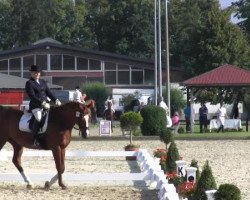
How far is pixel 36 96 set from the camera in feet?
48.9

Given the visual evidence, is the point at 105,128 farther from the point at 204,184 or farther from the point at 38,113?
the point at 204,184

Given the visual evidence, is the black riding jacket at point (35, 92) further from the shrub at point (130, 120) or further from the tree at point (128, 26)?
the tree at point (128, 26)

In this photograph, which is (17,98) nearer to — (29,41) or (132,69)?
(132,69)

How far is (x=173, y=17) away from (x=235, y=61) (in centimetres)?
2694

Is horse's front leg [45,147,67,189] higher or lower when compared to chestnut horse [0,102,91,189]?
A: lower

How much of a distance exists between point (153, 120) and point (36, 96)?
1814cm

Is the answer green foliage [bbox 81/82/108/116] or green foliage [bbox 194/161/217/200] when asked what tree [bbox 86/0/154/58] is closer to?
green foliage [bbox 81/82/108/116]

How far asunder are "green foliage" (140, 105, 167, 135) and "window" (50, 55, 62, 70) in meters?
39.4

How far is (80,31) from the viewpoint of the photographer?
10406cm

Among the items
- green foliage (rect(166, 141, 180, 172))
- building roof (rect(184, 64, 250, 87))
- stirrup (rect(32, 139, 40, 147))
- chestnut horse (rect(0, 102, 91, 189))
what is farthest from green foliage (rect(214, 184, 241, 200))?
building roof (rect(184, 64, 250, 87))

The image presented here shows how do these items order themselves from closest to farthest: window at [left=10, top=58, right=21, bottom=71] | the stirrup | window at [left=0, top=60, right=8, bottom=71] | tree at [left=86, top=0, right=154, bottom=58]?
the stirrup → window at [left=10, top=58, right=21, bottom=71] → window at [left=0, top=60, right=8, bottom=71] → tree at [left=86, top=0, right=154, bottom=58]

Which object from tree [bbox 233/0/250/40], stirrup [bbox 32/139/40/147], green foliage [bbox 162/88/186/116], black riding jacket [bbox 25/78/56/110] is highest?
tree [bbox 233/0/250/40]

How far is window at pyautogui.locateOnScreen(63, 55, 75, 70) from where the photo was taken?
2835 inches

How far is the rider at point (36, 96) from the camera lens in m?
14.7
